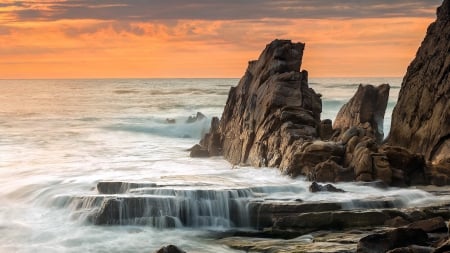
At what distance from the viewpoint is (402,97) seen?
1421 inches

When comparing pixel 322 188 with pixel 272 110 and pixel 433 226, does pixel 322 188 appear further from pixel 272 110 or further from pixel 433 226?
pixel 272 110

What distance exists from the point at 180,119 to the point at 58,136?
1865cm

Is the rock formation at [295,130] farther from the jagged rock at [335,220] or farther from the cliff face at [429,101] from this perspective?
the jagged rock at [335,220]

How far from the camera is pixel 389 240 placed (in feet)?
60.8

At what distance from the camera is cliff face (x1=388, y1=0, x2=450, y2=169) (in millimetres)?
32062

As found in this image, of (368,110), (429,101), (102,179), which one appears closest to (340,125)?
(368,110)

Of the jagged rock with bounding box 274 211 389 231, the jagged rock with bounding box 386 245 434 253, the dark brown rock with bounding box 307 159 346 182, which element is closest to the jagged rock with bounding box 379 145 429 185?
the dark brown rock with bounding box 307 159 346 182

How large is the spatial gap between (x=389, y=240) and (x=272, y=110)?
18327 mm

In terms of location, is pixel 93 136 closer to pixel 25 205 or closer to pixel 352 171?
pixel 25 205

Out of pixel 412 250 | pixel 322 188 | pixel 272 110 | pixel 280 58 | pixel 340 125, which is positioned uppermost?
pixel 280 58

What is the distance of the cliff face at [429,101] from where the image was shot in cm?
3206

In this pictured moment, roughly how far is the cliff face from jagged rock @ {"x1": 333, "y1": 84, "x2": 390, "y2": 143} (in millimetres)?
3089

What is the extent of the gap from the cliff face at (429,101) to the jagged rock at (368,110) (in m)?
3.09

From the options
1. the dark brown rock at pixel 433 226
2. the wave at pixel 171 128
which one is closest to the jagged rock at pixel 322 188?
the dark brown rock at pixel 433 226
